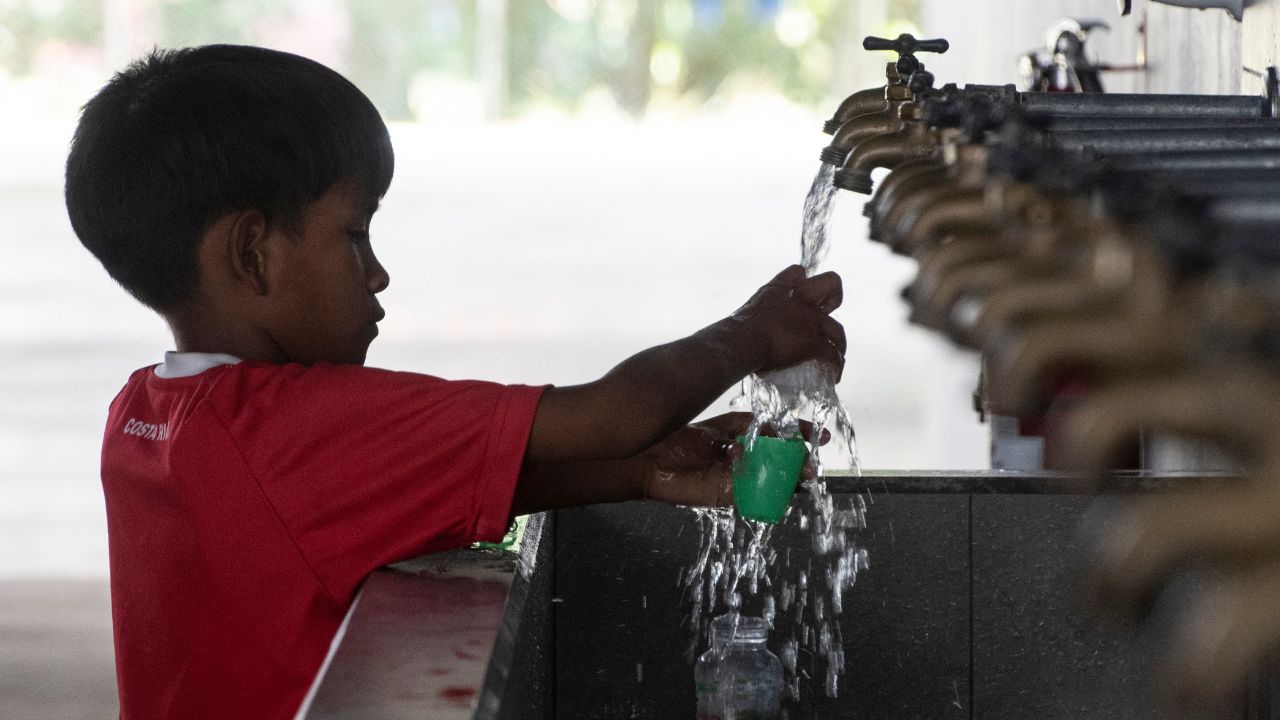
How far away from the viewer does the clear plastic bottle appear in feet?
5.90

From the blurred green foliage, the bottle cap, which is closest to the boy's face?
the bottle cap

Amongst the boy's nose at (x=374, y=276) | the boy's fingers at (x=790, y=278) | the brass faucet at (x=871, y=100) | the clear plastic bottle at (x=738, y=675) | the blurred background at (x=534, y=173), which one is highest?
the blurred background at (x=534, y=173)

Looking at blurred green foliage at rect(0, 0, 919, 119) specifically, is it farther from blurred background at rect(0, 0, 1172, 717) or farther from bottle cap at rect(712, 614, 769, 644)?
bottle cap at rect(712, 614, 769, 644)

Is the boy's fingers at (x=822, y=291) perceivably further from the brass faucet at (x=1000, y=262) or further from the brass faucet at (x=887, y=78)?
the brass faucet at (x=1000, y=262)

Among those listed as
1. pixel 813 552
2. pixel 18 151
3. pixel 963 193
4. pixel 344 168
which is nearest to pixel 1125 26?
pixel 813 552

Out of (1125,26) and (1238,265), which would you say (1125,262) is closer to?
(1238,265)

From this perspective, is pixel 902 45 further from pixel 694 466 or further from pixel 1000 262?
pixel 1000 262

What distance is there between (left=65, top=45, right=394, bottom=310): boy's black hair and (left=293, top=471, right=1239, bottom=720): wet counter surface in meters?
0.52

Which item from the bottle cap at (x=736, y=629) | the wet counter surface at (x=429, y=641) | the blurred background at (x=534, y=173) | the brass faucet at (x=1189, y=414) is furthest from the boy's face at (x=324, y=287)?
the blurred background at (x=534, y=173)

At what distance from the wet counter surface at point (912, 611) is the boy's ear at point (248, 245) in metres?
0.49

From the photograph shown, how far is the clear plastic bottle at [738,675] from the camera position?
1.80 metres

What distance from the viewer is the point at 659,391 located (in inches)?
54.3

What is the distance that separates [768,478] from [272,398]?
1.66ft

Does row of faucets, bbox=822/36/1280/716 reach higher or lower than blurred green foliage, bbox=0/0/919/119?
lower
